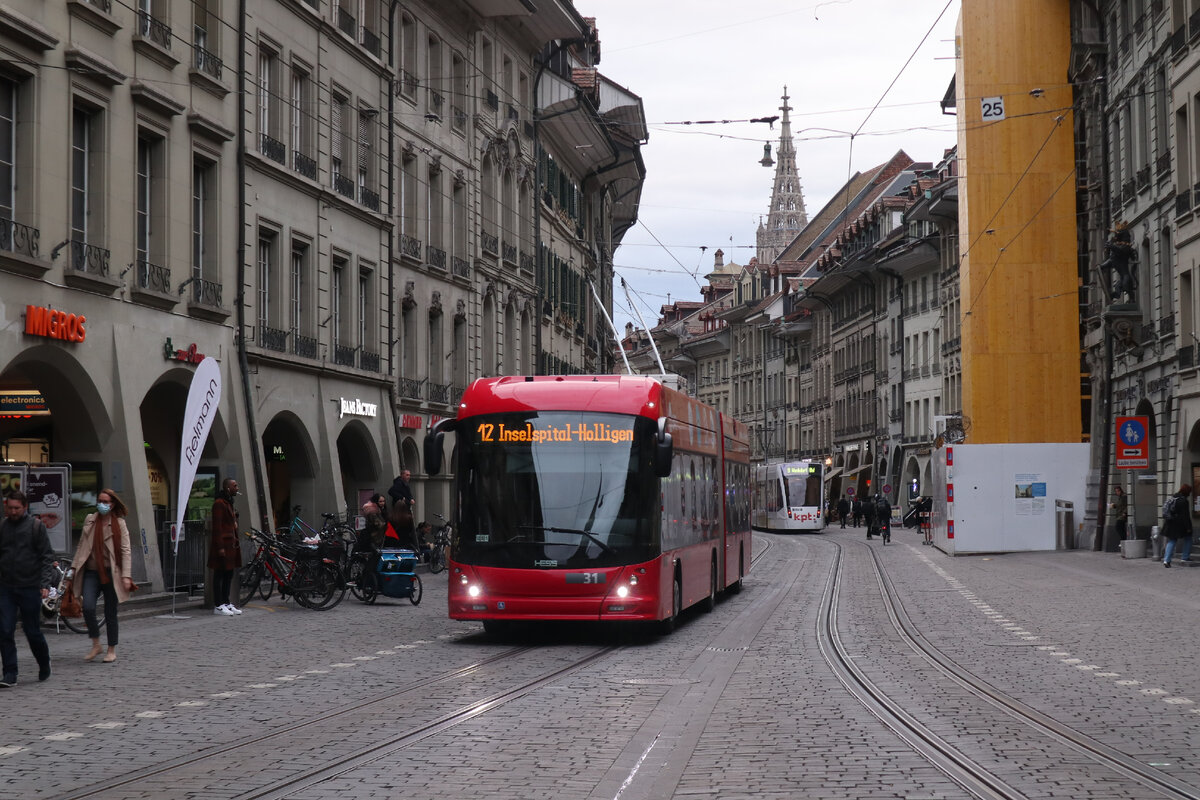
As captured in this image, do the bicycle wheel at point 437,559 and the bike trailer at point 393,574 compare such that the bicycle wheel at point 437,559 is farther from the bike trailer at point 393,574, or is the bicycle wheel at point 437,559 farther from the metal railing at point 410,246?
the bike trailer at point 393,574

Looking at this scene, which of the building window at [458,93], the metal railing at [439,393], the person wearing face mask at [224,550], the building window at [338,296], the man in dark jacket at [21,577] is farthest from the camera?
the building window at [458,93]

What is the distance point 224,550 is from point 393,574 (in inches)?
131

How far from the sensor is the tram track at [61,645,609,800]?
901 centimetres

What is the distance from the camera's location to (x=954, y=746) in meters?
10.4

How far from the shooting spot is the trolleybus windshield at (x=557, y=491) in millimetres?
18203

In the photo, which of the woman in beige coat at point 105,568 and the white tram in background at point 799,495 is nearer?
the woman in beige coat at point 105,568

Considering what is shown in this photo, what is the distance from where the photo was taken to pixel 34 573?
1452cm

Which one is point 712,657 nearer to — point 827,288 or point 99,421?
point 99,421

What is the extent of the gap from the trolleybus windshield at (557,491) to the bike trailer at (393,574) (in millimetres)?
7066

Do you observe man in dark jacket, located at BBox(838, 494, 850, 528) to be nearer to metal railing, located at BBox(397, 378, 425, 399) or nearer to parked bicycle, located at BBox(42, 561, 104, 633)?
metal railing, located at BBox(397, 378, 425, 399)

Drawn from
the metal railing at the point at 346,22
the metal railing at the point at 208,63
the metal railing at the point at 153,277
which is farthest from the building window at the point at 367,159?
the metal railing at the point at 153,277

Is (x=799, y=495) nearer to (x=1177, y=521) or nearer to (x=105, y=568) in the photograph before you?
(x=1177, y=521)

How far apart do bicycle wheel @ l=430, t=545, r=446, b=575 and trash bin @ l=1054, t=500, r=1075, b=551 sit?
1834 cm

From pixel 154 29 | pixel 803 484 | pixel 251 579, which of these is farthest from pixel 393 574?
pixel 803 484
